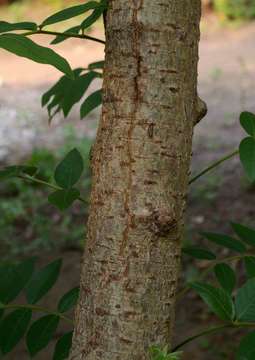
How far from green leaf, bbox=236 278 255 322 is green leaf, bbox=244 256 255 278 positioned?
0.18 meters

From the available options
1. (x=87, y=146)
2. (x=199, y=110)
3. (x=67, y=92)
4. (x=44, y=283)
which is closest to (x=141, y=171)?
(x=199, y=110)

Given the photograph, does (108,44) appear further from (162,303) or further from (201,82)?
(201,82)

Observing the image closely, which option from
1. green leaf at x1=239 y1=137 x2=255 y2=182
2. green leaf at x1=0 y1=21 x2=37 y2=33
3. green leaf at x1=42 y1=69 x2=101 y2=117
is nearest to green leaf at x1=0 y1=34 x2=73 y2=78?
green leaf at x1=0 y1=21 x2=37 y2=33

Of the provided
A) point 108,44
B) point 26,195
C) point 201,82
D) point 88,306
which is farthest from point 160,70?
point 201,82

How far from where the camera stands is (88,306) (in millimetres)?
1232

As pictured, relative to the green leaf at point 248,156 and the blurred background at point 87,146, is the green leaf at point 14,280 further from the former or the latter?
the blurred background at point 87,146

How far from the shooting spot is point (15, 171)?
1.48 meters

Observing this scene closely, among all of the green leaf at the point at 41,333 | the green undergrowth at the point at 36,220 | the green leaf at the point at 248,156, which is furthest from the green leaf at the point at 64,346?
the green undergrowth at the point at 36,220

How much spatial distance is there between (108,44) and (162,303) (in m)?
0.41

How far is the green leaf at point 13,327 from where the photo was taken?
151 centimetres

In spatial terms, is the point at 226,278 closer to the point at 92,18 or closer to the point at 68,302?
the point at 68,302

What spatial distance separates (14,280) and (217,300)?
0.49 metres

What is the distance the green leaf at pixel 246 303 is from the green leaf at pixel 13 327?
451mm

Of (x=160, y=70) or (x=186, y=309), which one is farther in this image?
(x=186, y=309)
